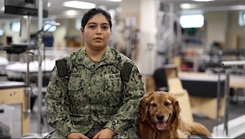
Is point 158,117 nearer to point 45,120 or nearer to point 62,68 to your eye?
point 62,68

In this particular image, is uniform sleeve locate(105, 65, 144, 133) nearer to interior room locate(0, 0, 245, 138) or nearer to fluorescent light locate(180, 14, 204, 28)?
interior room locate(0, 0, 245, 138)

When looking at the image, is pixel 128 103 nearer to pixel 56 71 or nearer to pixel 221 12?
pixel 56 71

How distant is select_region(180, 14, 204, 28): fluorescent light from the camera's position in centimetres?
1170

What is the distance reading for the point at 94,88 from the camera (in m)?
1.93

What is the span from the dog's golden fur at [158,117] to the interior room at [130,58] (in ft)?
0.49

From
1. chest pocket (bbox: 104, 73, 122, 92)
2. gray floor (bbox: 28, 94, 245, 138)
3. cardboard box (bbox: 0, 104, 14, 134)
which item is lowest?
gray floor (bbox: 28, 94, 245, 138)

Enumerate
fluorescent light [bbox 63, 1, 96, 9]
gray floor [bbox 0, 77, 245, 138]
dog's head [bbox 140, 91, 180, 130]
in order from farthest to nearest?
fluorescent light [bbox 63, 1, 96, 9], gray floor [bbox 0, 77, 245, 138], dog's head [bbox 140, 91, 180, 130]

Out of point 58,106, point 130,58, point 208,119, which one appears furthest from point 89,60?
point 130,58

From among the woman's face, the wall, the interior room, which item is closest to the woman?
the woman's face

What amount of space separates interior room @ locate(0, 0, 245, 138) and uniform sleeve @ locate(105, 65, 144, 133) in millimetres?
145

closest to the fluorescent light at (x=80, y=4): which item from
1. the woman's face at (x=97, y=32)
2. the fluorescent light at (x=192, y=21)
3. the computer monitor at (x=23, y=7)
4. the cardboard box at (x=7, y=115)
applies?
the computer monitor at (x=23, y=7)

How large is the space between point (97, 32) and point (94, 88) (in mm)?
339

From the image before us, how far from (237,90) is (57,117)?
616 centimetres

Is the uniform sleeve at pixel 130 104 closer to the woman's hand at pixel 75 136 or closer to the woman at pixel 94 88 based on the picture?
the woman at pixel 94 88
